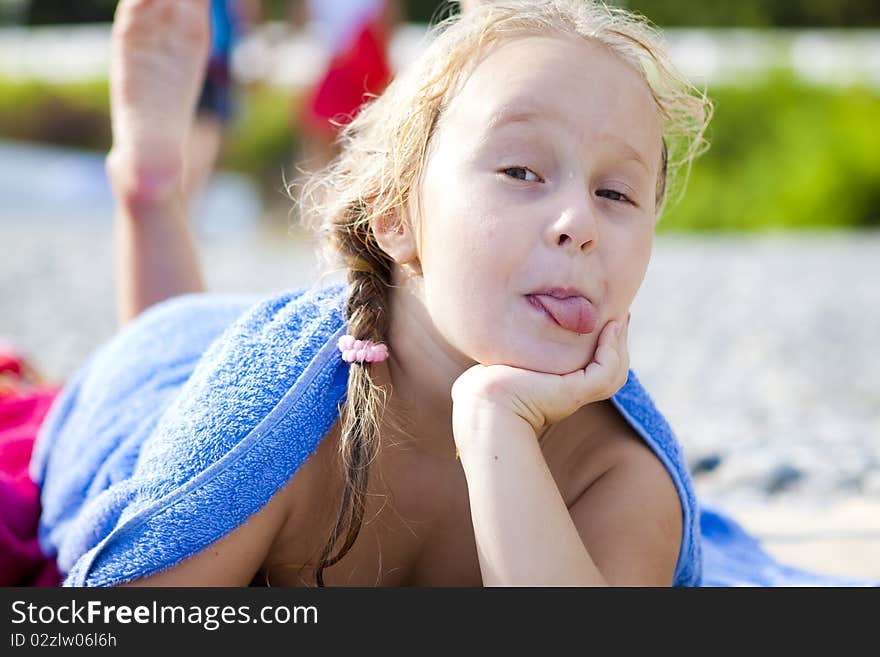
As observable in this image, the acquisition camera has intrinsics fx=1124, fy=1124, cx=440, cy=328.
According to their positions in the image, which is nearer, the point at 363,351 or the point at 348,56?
the point at 363,351

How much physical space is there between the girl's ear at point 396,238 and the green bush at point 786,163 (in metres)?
7.67

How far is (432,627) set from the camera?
140 centimetres

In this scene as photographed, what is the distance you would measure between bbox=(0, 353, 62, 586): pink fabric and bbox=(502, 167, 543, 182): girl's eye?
3.53 ft

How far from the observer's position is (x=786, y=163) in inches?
381

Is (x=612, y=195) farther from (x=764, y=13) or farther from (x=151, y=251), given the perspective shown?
(x=764, y=13)

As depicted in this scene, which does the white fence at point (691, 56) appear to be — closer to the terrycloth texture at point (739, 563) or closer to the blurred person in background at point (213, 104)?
the blurred person in background at point (213, 104)

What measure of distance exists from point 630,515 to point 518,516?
28 cm

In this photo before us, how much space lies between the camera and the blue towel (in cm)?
156

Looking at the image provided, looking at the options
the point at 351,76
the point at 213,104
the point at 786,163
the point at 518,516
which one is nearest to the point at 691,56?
the point at 786,163

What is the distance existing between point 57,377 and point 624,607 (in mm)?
3336

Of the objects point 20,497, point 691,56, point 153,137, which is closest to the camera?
point 20,497

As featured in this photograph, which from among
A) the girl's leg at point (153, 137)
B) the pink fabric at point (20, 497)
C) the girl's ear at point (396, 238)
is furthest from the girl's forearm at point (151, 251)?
the girl's ear at point (396, 238)

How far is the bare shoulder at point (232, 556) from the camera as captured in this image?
156cm

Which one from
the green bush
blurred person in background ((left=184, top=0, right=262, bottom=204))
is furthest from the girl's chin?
the green bush
